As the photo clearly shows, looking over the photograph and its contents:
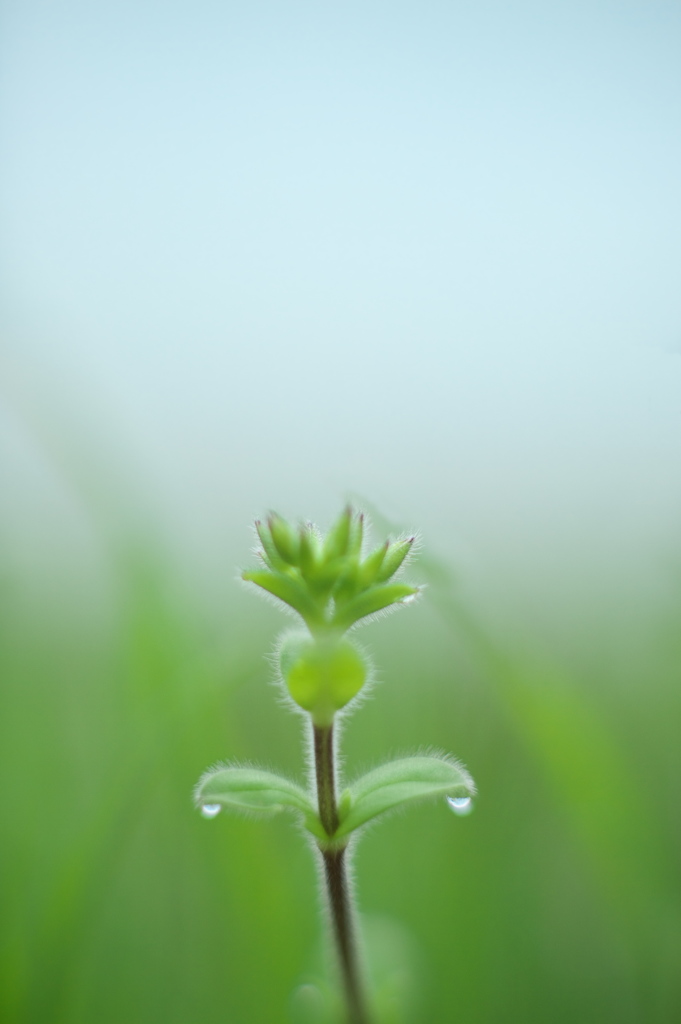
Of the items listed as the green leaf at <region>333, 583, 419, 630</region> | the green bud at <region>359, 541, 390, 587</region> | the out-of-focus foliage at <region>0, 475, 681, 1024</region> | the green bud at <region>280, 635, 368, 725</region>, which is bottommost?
the out-of-focus foliage at <region>0, 475, 681, 1024</region>

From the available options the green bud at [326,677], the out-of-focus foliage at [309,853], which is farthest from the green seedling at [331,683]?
the out-of-focus foliage at [309,853]

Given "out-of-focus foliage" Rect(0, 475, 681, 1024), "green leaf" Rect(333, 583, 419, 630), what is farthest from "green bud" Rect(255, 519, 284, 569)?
"out-of-focus foliage" Rect(0, 475, 681, 1024)

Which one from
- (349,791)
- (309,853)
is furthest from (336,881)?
→ (309,853)

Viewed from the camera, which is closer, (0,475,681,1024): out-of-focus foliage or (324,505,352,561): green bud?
(324,505,352,561): green bud

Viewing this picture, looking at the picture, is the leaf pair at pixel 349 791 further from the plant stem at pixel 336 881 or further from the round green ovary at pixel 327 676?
the round green ovary at pixel 327 676

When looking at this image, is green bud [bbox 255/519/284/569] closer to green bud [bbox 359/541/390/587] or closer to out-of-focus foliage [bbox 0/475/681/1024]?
green bud [bbox 359/541/390/587]

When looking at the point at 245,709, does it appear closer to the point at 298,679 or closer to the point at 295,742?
the point at 295,742

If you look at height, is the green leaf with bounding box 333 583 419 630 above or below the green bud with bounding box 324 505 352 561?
below
